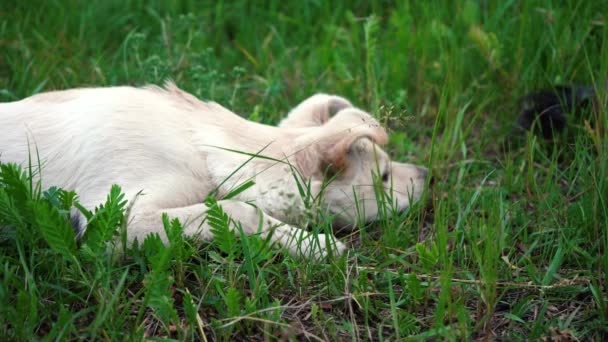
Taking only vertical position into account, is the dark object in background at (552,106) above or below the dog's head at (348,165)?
below

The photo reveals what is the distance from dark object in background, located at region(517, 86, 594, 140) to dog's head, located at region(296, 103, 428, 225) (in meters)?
1.28

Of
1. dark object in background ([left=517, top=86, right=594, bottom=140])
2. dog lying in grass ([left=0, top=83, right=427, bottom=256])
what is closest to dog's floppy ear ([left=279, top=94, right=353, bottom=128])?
dog lying in grass ([left=0, top=83, right=427, bottom=256])

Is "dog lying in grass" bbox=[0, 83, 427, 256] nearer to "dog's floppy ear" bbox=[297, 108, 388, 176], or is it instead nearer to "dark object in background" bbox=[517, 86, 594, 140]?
"dog's floppy ear" bbox=[297, 108, 388, 176]

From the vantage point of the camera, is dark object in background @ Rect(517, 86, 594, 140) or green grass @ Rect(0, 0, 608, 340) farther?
dark object in background @ Rect(517, 86, 594, 140)

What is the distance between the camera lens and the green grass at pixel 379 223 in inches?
93.4

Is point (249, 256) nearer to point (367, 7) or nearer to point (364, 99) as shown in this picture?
point (364, 99)

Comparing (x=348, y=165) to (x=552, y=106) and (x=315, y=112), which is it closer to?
(x=315, y=112)

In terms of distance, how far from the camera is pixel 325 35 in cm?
557

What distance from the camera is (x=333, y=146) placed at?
3189 millimetres

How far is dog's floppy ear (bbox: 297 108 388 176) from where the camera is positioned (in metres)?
3.17

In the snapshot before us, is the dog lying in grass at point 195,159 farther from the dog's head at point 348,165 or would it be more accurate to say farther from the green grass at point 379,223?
the green grass at point 379,223

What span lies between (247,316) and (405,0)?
3.77m

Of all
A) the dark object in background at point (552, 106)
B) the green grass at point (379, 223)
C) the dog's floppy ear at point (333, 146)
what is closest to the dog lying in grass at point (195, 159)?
the dog's floppy ear at point (333, 146)

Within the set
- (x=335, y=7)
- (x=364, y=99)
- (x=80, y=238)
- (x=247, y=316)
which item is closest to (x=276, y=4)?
(x=335, y=7)
